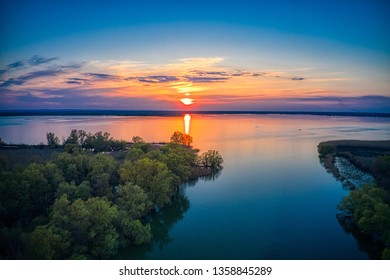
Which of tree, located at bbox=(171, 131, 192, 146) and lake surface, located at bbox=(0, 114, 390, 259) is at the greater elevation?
tree, located at bbox=(171, 131, 192, 146)

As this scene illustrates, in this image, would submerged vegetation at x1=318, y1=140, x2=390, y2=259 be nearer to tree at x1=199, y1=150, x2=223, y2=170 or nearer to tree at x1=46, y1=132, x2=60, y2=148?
tree at x1=199, y1=150, x2=223, y2=170

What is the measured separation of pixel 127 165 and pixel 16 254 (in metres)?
6.20

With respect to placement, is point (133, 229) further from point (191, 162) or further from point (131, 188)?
point (191, 162)

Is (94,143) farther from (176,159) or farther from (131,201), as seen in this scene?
(131,201)

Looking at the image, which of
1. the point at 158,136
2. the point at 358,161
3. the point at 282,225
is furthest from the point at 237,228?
the point at 158,136

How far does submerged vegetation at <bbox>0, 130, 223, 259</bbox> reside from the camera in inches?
296

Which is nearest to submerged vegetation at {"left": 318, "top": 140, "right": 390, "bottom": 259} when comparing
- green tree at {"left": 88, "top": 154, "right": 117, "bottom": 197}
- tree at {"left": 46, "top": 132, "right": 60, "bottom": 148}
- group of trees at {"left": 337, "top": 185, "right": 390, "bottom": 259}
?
group of trees at {"left": 337, "top": 185, "right": 390, "bottom": 259}

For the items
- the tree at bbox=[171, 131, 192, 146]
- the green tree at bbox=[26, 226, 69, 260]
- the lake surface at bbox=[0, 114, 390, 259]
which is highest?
the tree at bbox=[171, 131, 192, 146]

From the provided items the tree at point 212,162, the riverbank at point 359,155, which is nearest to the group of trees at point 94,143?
the tree at point 212,162

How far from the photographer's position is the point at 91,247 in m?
8.46

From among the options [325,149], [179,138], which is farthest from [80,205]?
[325,149]

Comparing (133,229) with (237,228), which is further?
(237,228)

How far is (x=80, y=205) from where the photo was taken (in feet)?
27.7
